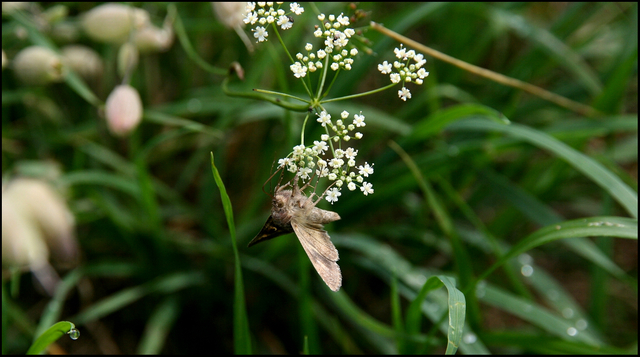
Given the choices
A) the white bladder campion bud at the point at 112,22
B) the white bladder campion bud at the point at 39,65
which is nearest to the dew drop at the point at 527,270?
the white bladder campion bud at the point at 112,22

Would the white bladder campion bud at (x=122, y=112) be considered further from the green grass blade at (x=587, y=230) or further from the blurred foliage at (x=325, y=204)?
the green grass blade at (x=587, y=230)

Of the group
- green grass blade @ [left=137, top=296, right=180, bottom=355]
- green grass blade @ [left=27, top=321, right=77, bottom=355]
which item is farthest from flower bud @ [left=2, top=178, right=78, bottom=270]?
green grass blade @ [left=137, top=296, right=180, bottom=355]

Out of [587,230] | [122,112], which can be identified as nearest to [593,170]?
[587,230]

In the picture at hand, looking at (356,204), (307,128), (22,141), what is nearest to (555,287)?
(356,204)

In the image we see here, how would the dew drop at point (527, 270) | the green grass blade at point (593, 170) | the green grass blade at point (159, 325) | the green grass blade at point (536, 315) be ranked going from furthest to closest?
the dew drop at point (527, 270) < the green grass blade at point (159, 325) < the green grass blade at point (536, 315) < the green grass blade at point (593, 170)

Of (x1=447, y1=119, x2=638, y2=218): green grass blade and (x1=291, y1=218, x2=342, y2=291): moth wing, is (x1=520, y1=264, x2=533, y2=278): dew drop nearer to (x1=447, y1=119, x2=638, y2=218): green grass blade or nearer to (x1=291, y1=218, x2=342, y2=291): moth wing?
(x1=447, y1=119, x2=638, y2=218): green grass blade

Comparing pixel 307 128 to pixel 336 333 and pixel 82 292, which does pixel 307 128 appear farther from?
pixel 82 292

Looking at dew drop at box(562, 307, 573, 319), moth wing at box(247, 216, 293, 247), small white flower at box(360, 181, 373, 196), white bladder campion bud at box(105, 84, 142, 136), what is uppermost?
white bladder campion bud at box(105, 84, 142, 136)
